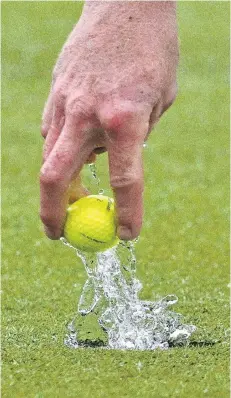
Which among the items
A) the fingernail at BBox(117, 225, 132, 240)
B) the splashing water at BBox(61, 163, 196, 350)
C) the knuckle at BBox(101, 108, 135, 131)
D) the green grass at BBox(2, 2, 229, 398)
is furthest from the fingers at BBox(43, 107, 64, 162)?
the splashing water at BBox(61, 163, 196, 350)

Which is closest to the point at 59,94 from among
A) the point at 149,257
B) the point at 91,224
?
the point at 91,224

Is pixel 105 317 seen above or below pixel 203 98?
above

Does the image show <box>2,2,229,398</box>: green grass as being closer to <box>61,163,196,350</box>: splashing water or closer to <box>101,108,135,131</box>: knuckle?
<box>61,163,196,350</box>: splashing water

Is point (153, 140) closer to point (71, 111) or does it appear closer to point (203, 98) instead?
point (203, 98)

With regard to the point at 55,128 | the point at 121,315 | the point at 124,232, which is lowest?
the point at 121,315

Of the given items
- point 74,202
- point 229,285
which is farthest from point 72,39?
point 229,285

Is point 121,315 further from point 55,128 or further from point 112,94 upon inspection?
point 112,94
